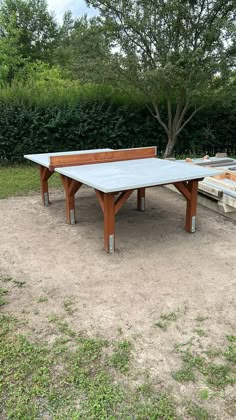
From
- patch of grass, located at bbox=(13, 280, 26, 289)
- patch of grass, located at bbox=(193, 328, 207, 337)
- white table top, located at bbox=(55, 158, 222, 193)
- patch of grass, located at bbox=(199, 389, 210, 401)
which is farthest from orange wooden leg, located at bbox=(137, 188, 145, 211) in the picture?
patch of grass, located at bbox=(199, 389, 210, 401)

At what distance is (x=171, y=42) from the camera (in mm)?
7320

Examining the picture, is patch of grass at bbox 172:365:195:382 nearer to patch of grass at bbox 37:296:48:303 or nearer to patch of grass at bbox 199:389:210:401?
patch of grass at bbox 199:389:210:401

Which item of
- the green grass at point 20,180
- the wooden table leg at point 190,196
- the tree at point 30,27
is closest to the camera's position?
the wooden table leg at point 190,196

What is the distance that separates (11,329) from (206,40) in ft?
23.2

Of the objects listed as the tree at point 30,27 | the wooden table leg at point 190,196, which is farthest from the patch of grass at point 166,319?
the tree at point 30,27

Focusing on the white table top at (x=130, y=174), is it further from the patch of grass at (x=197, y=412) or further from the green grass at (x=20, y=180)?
the green grass at (x=20, y=180)

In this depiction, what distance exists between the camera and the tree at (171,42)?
6820 mm

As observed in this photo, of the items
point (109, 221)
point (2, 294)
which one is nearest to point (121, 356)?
point (2, 294)

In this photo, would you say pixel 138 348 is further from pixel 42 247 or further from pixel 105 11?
pixel 105 11

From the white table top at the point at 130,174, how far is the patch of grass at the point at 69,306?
1.03m

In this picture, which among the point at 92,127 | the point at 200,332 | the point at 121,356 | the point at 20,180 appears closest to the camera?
the point at 121,356

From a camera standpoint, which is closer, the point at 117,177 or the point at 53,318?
the point at 53,318

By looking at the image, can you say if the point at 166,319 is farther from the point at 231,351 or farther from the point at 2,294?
the point at 2,294

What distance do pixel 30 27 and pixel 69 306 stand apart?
808 inches
